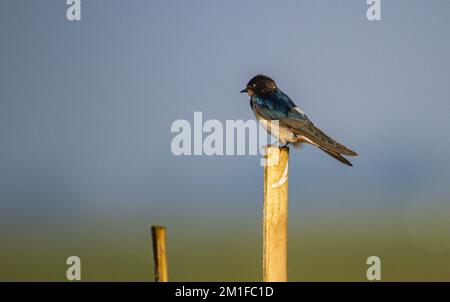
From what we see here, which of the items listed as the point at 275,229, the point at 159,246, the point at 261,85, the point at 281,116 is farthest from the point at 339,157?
the point at 159,246

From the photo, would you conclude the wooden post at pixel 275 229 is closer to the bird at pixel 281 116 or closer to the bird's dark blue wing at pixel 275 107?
the bird at pixel 281 116

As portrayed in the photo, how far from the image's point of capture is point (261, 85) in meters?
10.4

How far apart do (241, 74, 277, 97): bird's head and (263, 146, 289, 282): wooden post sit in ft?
14.2

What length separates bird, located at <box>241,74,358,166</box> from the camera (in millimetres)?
9039

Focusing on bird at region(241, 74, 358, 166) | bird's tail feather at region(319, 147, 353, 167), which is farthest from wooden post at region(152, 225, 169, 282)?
bird at region(241, 74, 358, 166)

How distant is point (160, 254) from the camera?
211 inches

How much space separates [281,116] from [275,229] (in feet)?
12.8

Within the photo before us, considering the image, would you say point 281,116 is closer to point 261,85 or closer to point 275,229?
point 261,85

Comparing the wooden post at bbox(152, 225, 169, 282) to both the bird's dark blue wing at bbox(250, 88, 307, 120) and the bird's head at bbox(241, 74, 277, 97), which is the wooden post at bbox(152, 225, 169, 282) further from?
the bird's head at bbox(241, 74, 277, 97)

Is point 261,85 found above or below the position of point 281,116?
above
